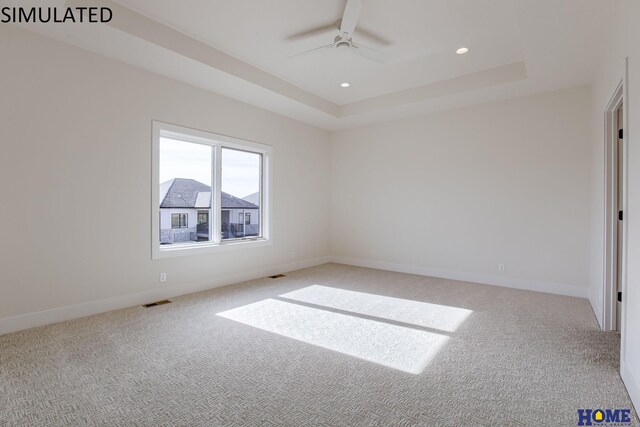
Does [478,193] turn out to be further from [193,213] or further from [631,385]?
[193,213]

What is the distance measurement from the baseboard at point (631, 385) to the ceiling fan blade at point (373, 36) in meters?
3.50

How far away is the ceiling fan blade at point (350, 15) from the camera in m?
2.78

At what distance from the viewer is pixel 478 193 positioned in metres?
5.00

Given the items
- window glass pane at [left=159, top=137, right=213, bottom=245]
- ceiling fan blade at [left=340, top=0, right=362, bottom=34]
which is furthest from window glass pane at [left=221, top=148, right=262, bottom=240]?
ceiling fan blade at [left=340, top=0, right=362, bottom=34]

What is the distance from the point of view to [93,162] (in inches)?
136

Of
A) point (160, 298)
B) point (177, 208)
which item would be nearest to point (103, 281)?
point (160, 298)

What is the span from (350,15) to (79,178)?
312 cm

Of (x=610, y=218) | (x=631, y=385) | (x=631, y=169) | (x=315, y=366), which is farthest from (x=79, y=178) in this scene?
(x=610, y=218)

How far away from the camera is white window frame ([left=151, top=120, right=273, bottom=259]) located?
3.97 metres

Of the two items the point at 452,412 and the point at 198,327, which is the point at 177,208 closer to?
the point at 198,327

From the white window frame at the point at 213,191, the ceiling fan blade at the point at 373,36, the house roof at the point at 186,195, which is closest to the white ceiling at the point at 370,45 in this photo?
the ceiling fan blade at the point at 373,36

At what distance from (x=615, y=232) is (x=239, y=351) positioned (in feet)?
11.8

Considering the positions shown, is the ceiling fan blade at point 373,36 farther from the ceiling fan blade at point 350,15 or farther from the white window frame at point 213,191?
the white window frame at point 213,191

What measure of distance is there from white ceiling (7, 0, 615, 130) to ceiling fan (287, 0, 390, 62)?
0.24 feet
